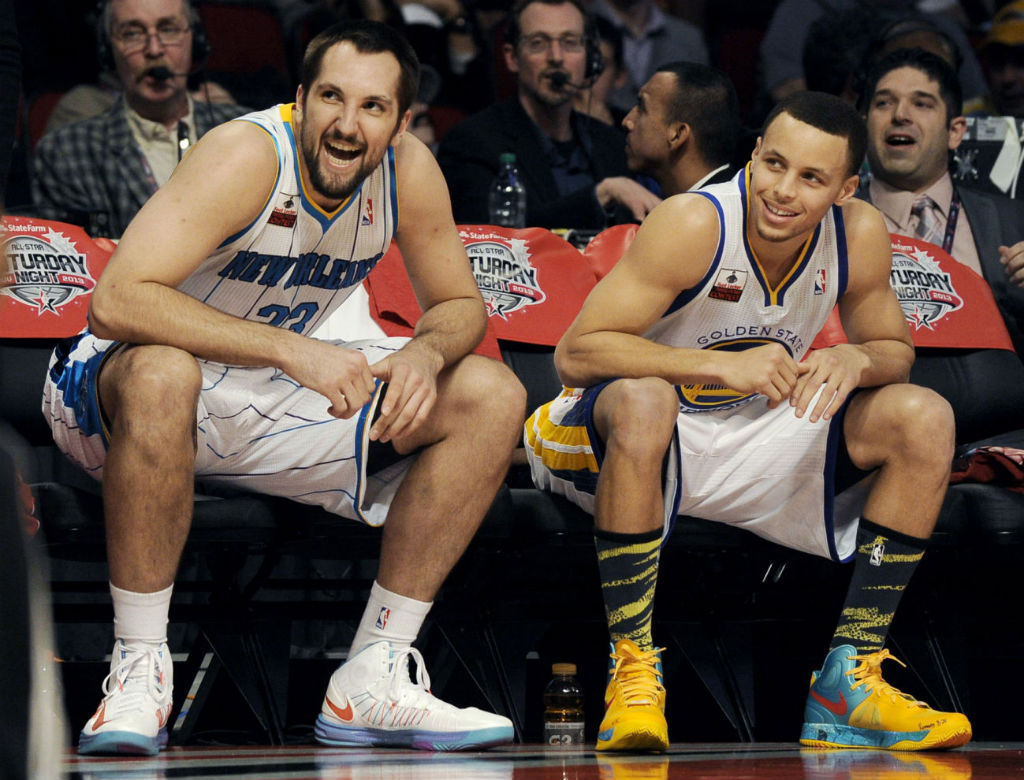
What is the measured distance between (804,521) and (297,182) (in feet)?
3.69

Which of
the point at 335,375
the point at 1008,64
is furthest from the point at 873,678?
the point at 1008,64

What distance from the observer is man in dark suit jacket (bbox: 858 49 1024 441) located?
394cm

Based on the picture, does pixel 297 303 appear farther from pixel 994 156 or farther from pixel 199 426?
pixel 994 156

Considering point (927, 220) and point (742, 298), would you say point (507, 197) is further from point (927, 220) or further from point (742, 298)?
point (742, 298)

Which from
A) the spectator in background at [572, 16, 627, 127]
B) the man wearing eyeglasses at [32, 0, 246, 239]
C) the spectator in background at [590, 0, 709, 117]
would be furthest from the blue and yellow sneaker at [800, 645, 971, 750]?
the spectator in background at [590, 0, 709, 117]

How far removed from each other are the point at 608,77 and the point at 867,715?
3.35 metres

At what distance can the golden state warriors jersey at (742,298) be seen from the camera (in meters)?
2.83

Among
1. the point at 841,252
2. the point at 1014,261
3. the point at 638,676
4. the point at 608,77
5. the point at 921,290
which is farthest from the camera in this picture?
the point at 608,77

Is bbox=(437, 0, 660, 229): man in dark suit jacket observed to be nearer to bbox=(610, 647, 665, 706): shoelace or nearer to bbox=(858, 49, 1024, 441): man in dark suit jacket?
bbox=(858, 49, 1024, 441): man in dark suit jacket

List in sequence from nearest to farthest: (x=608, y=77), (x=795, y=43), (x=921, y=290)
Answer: (x=921, y=290) < (x=608, y=77) < (x=795, y=43)

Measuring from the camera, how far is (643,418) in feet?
8.45

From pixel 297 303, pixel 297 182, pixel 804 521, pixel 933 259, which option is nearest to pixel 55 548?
pixel 297 303

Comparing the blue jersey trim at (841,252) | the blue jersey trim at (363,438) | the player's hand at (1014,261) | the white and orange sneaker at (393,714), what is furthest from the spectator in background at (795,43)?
the white and orange sneaker at (393,714)

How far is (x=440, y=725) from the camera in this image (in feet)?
7.98
